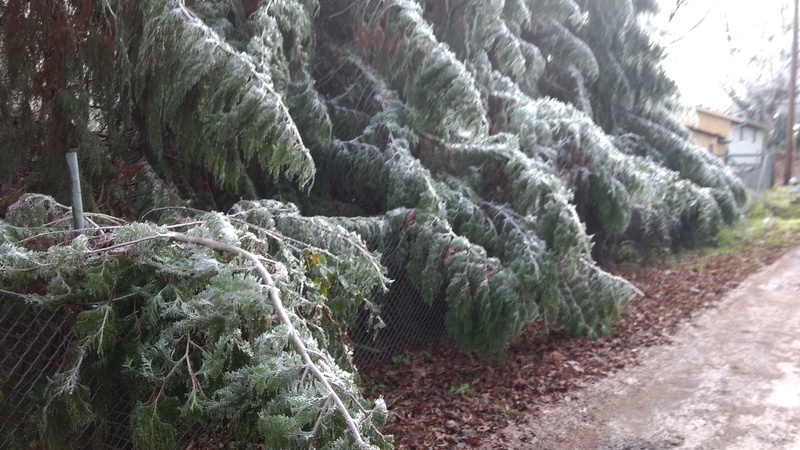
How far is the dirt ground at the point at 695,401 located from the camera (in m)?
4.64

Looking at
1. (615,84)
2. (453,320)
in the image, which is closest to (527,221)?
(453,320)

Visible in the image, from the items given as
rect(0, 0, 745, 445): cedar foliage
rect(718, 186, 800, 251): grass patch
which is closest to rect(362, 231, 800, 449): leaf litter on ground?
rect(0, 0, 745, 445): cedar foliage

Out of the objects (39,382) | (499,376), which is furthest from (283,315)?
(499,376)

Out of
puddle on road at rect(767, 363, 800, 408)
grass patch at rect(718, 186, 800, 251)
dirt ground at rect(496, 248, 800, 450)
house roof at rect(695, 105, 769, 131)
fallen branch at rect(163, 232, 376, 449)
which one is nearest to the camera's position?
fallen branch at rect(163, 232, 376, 449)

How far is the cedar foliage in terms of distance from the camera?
13.0 feet

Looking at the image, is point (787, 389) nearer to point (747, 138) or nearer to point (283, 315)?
point (283, 315)

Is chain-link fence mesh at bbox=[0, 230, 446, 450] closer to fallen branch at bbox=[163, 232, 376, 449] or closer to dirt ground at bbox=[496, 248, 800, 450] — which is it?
fallen branch at bbox=[163, 232, 376, 449]

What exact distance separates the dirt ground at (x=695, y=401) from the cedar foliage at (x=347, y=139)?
0.86 m

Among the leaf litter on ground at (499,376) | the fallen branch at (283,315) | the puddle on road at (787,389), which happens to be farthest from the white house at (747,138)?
the fallen branch at (283,315)

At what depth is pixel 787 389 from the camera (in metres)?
5.37

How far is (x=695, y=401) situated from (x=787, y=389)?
0.84 m

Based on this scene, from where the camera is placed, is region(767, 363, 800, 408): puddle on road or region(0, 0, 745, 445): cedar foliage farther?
region(767, 363, 800, 408): puddle on road

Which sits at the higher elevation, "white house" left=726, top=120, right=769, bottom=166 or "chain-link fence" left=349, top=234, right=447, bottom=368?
"white house" left=726, top=120, right=769, bottom=166

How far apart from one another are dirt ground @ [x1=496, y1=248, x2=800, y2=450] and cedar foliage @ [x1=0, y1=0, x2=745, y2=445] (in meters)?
0.86
